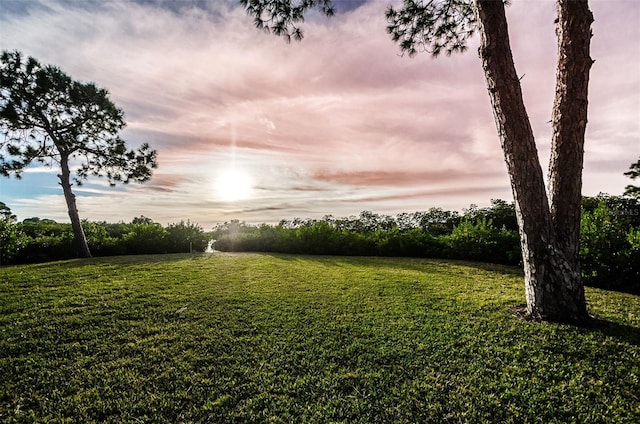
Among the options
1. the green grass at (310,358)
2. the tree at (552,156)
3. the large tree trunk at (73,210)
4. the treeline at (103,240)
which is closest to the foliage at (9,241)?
the treeline at (103,240)

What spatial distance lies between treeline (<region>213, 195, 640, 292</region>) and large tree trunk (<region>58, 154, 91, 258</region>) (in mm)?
4197

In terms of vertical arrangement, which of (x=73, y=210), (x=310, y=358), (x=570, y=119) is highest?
(x=570, y=119)

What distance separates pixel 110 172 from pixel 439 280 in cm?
1231

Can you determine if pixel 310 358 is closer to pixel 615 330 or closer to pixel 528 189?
pixel 528 189

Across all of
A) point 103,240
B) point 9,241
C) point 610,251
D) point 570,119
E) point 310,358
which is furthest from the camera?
point 103,240

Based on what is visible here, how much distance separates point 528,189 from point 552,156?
0.55 meters

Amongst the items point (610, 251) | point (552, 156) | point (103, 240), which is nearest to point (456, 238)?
point (610, 251)

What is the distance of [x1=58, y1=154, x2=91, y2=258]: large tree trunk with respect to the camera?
1004 centimetres

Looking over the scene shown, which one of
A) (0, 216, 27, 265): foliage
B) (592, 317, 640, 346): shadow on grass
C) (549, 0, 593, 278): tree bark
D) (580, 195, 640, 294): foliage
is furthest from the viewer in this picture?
(0, 216, 27, 265): foliage

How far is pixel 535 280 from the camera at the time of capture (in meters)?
→ 3.39

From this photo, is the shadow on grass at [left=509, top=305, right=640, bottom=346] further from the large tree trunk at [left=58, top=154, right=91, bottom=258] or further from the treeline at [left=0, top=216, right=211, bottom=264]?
the large tree trunk at [left=58, top=154, right=91, bottom=258]

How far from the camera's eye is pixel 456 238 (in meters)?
8.48

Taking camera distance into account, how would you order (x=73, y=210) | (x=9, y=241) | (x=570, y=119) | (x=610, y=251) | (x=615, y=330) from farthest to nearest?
1. (x=73, y=210)
2. (x=9, y=241)
3. (x=610, y=251)
4. (x=570, y=119)
5. (x=615, y=330)

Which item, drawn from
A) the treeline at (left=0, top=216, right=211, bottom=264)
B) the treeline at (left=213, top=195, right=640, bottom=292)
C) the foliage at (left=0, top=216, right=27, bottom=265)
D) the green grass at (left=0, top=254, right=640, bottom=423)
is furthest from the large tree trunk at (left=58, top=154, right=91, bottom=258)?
the green grass at (left=0, top=254, right=640, bottom=423)
